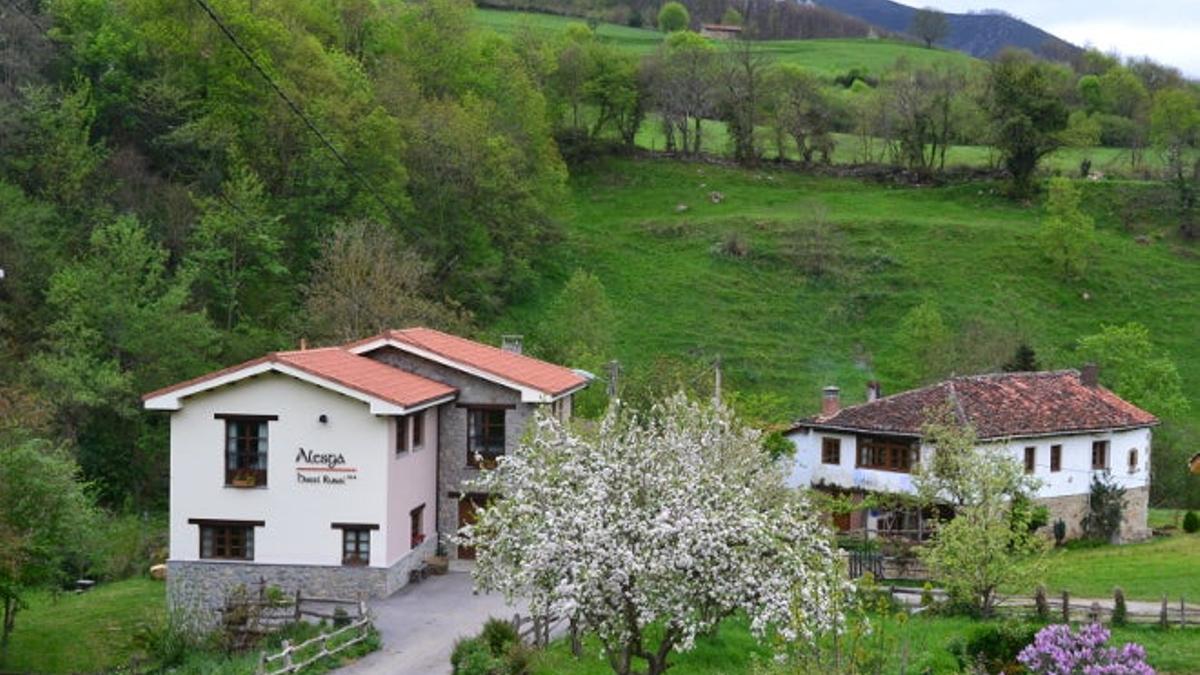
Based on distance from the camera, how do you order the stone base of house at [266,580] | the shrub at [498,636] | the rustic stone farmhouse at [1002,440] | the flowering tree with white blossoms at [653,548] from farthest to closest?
1. the rustic stone farmhouse at [1002,440]
2. the stone base of house at [266,580]
3. the shrub at [498,636]
4. the flowering tree with white blossoms at [653,548]

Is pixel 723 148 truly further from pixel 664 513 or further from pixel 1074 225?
pixel 664 513

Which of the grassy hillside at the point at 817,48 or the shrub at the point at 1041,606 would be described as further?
the grassy hillside at the point at 817,48

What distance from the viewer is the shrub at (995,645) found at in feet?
95.2

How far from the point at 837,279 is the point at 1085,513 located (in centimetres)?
3050

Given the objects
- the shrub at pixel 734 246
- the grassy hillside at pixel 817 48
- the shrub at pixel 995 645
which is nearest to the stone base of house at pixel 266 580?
the shrub at pixel 995 645

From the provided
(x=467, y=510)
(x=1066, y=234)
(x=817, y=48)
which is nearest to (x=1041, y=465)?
(x=467, y=510)

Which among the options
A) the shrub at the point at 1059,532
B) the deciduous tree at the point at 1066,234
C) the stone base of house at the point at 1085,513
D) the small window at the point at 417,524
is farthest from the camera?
the deciduous tree at the point at 1066,234

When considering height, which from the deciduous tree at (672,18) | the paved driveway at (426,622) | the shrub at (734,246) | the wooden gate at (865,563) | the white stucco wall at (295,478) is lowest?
the wooden gate at (865,563)

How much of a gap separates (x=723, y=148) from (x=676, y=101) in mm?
4825

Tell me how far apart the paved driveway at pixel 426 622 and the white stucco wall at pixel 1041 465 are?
16360mm

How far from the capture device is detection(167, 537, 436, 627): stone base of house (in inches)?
1375

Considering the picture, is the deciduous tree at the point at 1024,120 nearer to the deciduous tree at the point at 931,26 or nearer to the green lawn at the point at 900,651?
the green lawn at the point at 900,651

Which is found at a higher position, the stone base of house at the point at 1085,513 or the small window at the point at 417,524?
the small window at the point at 417,524

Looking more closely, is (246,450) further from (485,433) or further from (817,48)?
(817,48)
